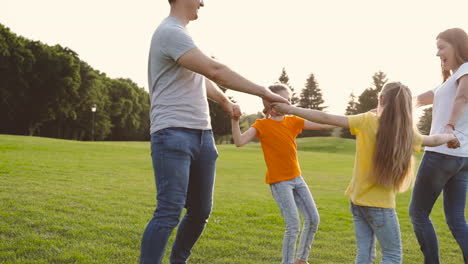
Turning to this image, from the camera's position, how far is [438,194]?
391 cm

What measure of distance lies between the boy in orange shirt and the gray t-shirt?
3.93 feet

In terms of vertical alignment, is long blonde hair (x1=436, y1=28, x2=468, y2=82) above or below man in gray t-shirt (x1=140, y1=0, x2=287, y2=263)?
above

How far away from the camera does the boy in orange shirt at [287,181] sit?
14.1ft

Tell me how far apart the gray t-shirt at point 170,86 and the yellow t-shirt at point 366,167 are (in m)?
1.37

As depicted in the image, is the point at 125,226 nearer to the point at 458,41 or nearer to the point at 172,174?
the point at 172,174

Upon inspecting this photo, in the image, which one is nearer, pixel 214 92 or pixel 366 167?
pixel 366 167

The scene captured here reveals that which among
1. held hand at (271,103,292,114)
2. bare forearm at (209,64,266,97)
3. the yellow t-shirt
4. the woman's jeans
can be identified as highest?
bare forearm at (209,64,266,97)

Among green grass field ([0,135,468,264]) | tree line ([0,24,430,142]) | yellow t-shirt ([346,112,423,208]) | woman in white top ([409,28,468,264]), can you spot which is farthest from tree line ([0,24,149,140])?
woman in white top ([409,28,468,264])

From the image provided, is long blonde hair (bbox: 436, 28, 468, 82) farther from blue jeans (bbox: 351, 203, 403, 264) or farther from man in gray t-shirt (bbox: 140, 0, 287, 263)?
man in gray t-shirt (bbox: 140, 0, 287, 263)

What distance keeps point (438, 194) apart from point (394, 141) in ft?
2.96

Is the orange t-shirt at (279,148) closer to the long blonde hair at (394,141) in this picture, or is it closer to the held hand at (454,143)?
the long blonde hair at (394,141)

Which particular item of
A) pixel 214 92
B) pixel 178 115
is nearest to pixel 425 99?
pixel 214 92

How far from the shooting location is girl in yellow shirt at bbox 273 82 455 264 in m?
3.42

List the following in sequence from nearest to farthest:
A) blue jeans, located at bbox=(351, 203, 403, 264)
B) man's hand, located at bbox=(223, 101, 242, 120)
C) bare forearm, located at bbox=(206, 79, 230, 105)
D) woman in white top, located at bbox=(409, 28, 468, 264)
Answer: blue jeans, located at bbox=(351, 203, 403, 264)
woman in white top, located at bbox=(409, 28, 468, 264)
bare forearm, located at bbox=(206, 79, 230, 105)
man's hand, located at bbox=(223, 101, 242, 120)
